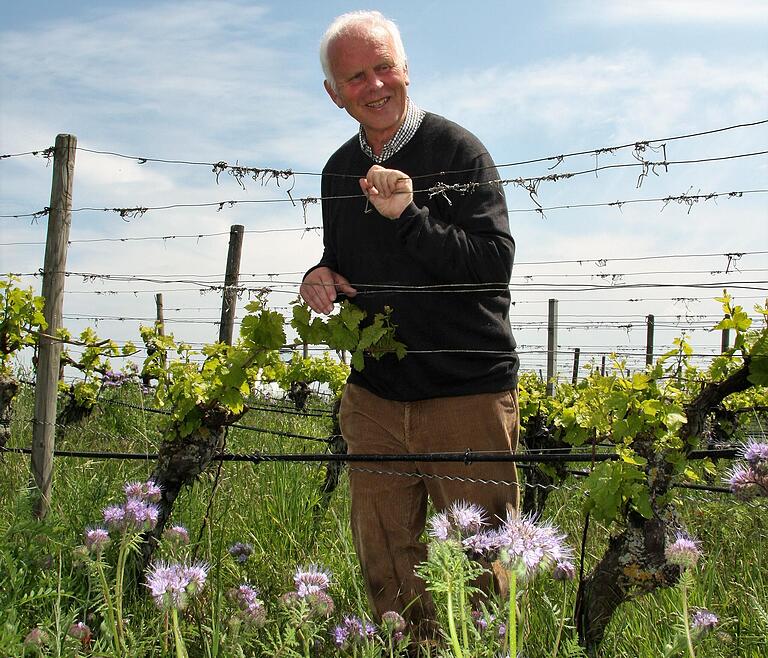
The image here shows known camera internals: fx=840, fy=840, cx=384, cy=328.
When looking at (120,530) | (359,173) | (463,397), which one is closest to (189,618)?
(120,530)

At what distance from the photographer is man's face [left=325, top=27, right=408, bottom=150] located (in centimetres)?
294

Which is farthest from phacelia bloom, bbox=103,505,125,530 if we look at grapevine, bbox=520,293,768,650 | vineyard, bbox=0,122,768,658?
grapevine, bbox=520,293,768,650

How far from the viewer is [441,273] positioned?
110 inches

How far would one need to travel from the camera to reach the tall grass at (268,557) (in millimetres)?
2646

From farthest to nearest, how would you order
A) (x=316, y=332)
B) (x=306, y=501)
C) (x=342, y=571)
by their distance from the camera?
(x=306, y=501)
(x=342, y=571)
(x=316, y=332)

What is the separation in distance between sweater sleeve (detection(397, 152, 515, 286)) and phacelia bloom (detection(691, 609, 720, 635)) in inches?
48.7

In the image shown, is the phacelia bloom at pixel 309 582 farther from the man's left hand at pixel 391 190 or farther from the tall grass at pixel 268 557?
the man's left hand at pixel 391 190

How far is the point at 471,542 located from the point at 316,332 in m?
1.61

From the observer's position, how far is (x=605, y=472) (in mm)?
2676

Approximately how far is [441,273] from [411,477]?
2.58 ft

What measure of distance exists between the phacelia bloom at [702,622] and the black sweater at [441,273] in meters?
1.07

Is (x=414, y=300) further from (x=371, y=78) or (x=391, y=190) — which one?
(x=371, y=78)

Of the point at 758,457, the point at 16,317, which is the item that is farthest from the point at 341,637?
the point at 16,317

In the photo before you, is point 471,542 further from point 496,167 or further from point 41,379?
point 41,379
